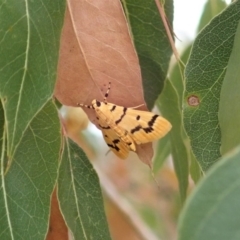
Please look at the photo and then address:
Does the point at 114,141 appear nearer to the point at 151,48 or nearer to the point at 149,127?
the point at 149,127

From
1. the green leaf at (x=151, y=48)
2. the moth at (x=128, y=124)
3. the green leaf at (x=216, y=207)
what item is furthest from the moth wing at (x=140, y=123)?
the green leaf at (x=216, y=207)

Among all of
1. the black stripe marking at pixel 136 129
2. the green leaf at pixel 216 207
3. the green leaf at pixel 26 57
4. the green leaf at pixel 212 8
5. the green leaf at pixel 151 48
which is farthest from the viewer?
the green leaf at pixel 212 8

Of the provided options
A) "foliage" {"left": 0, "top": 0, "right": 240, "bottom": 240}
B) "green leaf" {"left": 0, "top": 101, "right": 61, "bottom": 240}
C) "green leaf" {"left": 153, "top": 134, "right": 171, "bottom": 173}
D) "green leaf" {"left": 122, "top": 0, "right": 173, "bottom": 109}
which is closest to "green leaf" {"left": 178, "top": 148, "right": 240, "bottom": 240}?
"foliage" {"left": 0, "top": 0, "right": 240, "bottom": 240}

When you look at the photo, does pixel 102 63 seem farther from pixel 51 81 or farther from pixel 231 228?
pixel 231 228

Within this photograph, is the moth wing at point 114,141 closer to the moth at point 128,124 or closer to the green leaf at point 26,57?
the moth at point 128,124

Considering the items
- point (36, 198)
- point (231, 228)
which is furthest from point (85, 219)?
point (231, 228)
